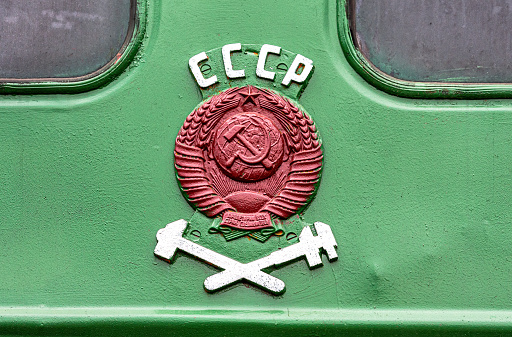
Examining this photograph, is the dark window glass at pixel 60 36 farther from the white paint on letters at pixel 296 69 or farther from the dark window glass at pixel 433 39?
the dark window glass at pixel 433 39

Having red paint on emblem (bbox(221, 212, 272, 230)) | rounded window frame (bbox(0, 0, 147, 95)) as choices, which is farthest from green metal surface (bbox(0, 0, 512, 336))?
red paint on emblem (bbox(221, 212, 272, 230))

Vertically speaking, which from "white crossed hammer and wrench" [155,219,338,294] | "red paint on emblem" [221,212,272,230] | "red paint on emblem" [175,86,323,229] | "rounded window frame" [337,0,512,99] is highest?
"rounded window frame" [337,0,512,99]

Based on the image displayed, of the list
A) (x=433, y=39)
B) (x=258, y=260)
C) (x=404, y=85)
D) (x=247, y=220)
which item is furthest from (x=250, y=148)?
(x=433, y=39)

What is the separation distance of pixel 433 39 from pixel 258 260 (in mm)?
1072

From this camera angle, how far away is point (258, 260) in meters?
1.98

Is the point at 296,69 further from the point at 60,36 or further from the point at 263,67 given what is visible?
the point at 60,36

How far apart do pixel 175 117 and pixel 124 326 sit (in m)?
0.76

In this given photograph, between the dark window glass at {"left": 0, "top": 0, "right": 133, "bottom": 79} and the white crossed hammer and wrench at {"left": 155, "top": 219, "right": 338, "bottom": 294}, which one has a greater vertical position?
the dark window glass at {"left": 0, "top": 0, "right": 133, "bottom": 79}

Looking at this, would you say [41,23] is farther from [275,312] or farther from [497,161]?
[497,161]

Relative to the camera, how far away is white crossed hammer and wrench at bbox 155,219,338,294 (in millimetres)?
1962

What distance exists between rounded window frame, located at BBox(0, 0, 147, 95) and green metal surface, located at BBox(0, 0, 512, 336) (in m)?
0.03

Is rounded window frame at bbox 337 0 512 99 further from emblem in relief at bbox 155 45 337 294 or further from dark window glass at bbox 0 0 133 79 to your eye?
dark window glass at bbox 0 0 133 79

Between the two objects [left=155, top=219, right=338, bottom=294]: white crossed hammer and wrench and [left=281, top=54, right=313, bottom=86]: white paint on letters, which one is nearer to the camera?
[left=155, top=219, right=338, bottom=294]: white crossed hammer and wrench

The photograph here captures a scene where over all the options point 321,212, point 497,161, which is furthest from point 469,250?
point 321,212
